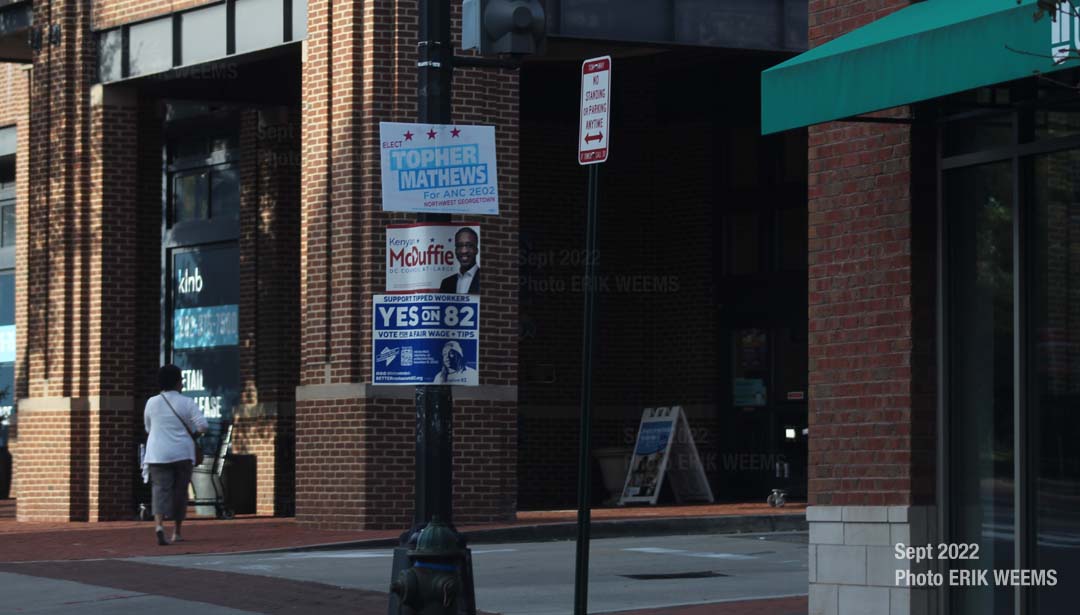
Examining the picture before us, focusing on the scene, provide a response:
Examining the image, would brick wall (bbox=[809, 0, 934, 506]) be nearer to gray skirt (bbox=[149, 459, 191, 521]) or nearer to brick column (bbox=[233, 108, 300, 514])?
gray skirt (bbox=[149, 459, 191, 521])

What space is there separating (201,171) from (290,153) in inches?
89.7

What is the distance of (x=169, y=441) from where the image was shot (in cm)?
1891

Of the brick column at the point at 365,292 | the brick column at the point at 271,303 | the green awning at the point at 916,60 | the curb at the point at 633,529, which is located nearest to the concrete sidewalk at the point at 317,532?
the curb at the point at 633,529

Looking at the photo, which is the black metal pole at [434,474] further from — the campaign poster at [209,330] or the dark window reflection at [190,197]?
the dark window reflection at [190,197]

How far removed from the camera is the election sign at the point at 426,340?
35.1ft

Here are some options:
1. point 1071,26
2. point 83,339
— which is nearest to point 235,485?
point 83,339

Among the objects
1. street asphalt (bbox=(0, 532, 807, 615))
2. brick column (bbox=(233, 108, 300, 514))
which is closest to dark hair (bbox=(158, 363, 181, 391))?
street asphalt (bbox=(0, 532, 807, 615))

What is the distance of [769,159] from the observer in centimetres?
2617

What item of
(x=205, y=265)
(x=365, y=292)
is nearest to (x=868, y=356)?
(x=365, y=292)

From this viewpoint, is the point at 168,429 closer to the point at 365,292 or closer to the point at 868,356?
the point at 365,292

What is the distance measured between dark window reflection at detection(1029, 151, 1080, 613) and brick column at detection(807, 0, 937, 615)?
31.0 inches

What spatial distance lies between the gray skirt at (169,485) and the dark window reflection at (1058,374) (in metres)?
10.7

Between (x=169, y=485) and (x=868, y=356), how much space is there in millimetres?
9700

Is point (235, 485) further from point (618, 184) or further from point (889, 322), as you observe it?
point (889, 322)
